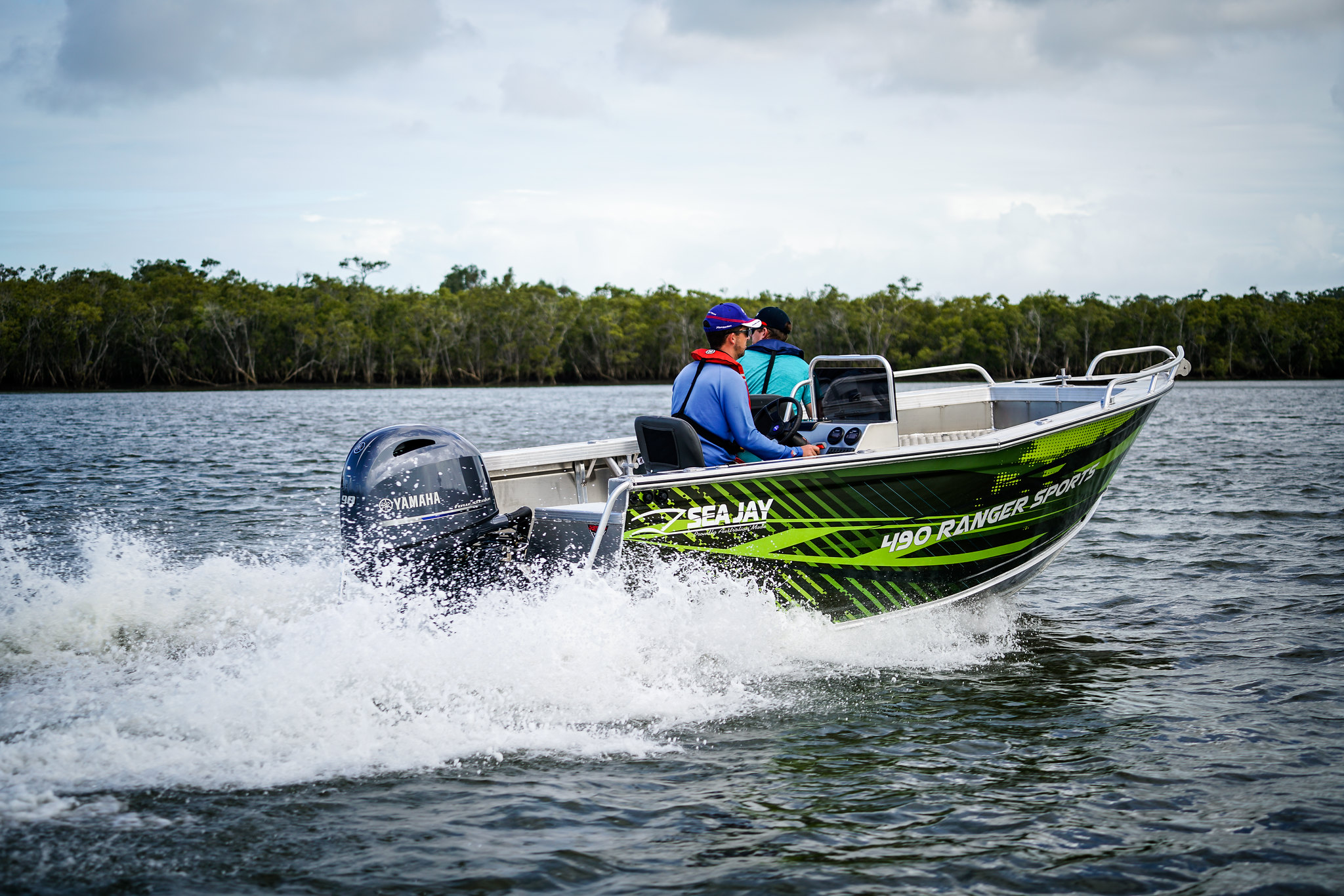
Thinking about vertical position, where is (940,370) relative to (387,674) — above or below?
above

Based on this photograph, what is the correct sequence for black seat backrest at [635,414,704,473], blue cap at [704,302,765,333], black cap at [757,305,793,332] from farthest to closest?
black cap at [757,305,793,332] < blue cap at [704,302,765,333] < black seat backrest at [635,414,704,473]

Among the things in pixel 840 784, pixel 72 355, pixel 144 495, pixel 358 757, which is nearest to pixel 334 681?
pixel 358 757

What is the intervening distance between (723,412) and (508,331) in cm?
7794

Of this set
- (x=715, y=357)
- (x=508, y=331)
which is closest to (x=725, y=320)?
(x=715, y=357)

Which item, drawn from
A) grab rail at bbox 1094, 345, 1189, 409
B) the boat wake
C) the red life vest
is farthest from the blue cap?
grab rail at bbox 1094, 345, 1189, 409

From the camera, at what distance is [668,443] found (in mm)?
5383

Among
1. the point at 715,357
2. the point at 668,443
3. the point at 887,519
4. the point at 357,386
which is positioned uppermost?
the point at 357,386

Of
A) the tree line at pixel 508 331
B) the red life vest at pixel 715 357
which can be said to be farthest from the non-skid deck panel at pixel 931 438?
the tree line at pixel 508 331

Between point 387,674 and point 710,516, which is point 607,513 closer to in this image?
point 710,516

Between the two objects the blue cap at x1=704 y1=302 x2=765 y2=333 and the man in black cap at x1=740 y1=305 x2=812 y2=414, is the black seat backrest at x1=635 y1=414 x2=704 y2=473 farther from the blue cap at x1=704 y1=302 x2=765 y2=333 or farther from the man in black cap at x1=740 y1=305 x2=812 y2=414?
the man in black cap at x1=740 y1=305 x2=812 y2=414

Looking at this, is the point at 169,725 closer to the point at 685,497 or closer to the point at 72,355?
the point at 685,497

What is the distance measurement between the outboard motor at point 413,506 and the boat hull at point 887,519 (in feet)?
2.83

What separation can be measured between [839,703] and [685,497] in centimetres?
124

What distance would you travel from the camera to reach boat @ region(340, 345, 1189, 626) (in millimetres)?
4992
